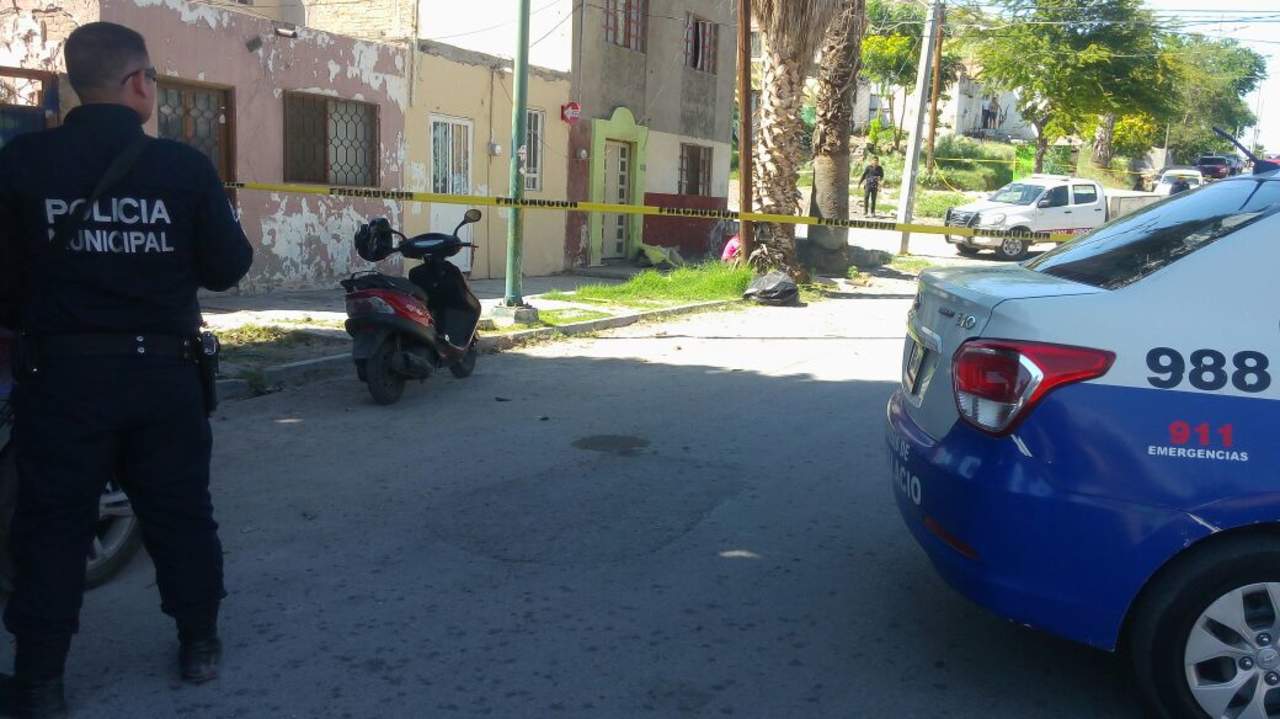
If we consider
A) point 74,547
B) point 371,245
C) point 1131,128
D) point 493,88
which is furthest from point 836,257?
point 1131,128

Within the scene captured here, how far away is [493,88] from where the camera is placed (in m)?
17.2

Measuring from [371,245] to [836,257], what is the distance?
1401 centimetres

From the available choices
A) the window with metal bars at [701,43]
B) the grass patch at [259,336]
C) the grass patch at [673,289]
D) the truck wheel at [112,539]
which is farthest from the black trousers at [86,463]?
the window with metal bars at [701,43]

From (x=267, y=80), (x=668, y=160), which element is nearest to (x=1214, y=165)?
(x=668, y=160)

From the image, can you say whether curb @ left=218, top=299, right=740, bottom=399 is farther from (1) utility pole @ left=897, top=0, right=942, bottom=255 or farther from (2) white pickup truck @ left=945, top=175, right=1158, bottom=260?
(2) white pickup truck @ left=945, top=175, right=1158, bottom=260

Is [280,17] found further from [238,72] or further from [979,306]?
[979,306]

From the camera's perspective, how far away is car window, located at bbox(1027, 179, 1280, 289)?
143 inches

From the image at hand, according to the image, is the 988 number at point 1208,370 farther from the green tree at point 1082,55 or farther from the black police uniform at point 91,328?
the green tree at point 1082,55

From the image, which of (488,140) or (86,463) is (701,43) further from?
(86,463)

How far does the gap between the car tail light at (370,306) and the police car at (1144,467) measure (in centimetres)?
540

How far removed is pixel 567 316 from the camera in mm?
13016

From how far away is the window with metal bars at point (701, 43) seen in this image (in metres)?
22.6

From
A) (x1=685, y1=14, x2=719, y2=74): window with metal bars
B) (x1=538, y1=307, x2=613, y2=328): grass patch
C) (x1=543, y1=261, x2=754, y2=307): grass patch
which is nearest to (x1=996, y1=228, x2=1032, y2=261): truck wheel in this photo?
(x1=685, y1=14, x2=719, y2=74): window with metal bars

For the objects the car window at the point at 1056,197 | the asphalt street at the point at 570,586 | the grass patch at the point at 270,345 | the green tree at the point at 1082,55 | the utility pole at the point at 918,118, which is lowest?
the asphalt street at the point at 570,586
